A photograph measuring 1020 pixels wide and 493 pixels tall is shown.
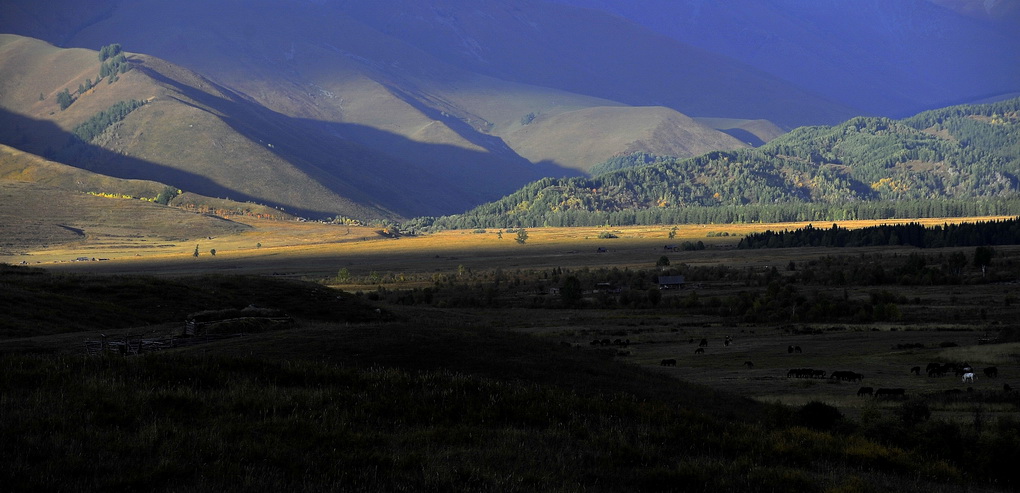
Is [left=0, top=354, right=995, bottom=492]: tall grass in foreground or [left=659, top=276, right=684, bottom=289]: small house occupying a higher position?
[left=0, top=354, right=995, bottom=492]: tall grass in foreground

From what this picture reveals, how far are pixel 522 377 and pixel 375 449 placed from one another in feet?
36.8

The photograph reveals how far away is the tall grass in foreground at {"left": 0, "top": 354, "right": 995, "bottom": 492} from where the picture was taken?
1100cm

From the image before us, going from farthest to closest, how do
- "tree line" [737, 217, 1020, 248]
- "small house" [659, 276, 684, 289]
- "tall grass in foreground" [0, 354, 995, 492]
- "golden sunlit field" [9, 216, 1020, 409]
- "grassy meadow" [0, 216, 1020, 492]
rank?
"tree line" [737, 217, 1020, 248]
"small house" [659, 276, 684, 289]
"golden sunlit field" [9, 216, 1020, 409]
"grassy meadow" [0, 216, 1020, 492]
"tall grass in foreground" [0, 354, 995, 492]

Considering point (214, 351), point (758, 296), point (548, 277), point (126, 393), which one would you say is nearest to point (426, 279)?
point (548, 277)

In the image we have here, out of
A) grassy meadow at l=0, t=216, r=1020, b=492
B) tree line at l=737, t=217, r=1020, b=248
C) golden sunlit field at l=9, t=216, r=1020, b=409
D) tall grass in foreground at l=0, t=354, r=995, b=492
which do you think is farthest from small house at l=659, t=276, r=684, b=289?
tall grass in foreground at l=0, t=354, r=995, b=492

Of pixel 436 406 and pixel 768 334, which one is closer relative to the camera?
pixel 436 406

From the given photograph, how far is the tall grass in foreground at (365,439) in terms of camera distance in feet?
36.1

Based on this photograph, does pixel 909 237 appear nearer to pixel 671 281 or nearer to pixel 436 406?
pixel 671 281

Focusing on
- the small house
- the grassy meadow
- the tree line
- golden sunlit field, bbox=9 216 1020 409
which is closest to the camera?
the grassy meadow

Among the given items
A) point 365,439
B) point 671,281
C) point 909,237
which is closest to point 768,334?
point 671,281

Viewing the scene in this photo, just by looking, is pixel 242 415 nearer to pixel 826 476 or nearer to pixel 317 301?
pixel 826 476

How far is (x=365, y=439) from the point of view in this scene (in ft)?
41.8

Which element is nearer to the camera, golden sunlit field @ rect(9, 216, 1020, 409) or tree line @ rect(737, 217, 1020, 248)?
golden sunlit field @ rect(9, 216, 1020, 409)

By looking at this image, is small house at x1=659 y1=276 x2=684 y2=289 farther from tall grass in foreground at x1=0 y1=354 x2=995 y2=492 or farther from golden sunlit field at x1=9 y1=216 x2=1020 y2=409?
tall grass in foreground at x1=0 y1=354 x2=995 y2=492
